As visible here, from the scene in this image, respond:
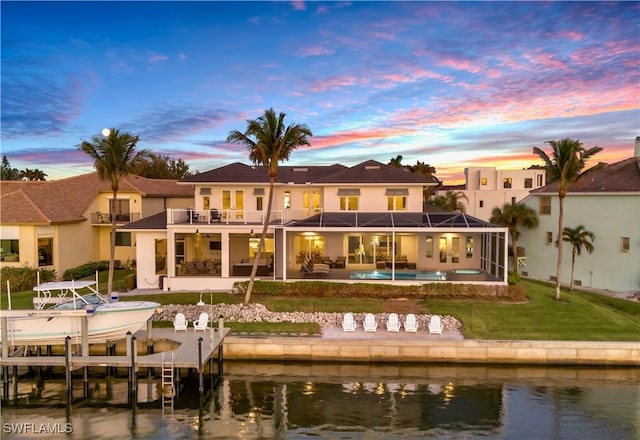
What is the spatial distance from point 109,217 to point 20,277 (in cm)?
871

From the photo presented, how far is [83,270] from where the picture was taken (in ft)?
104

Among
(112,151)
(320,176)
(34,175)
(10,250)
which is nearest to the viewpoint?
(112,151)

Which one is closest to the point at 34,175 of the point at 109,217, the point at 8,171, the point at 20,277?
the point at 8,171

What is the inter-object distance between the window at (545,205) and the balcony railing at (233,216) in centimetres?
1968

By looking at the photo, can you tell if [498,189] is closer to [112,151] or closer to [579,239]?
[579,239]

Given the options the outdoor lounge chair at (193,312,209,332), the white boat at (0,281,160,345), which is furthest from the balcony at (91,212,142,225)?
the outdoor lounge chair at (193,312,209,332)

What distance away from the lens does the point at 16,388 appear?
1631cm

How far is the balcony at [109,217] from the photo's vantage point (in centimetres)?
3484

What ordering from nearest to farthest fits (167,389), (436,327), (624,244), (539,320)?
(167,389) → (436,327) → (539,320) → (624,244)

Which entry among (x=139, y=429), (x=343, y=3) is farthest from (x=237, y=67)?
(x=139, y=429)

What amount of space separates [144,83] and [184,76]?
2496 mm

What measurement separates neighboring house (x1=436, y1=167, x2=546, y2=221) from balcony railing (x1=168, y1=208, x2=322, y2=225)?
2982cm

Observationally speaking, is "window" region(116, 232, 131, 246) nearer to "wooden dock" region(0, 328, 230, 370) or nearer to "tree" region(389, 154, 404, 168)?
"wooden dock" region(0, 328, 230, 370)

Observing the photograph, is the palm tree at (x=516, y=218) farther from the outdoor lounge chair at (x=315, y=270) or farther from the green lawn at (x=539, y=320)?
the outdoor lounge chair at (x=315, y=270)
